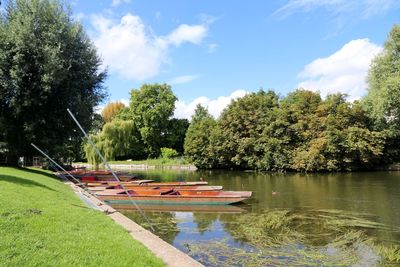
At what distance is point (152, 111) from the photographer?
Result: 6291 cm

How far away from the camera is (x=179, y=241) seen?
→ 1166cm

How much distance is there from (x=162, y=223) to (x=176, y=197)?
398cm

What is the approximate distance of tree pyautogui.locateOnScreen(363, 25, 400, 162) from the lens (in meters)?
36.2

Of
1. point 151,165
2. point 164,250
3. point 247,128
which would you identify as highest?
point 247,128

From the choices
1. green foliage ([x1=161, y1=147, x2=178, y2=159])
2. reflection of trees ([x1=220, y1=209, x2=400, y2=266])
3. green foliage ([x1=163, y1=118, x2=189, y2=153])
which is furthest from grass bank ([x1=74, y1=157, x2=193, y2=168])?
reflection of trees ([x1=220, y1=209, x2=400, y2=266])

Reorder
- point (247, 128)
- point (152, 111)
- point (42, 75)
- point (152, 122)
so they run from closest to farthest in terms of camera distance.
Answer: point (42, 75)
point (247, 128)
point (152, 111)
point (152, 122)

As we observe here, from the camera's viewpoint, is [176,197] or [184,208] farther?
[176,197]

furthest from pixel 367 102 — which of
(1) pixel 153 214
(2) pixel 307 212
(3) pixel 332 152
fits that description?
(1) pixel 153 214

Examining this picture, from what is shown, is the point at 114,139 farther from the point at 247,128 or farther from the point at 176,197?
the point at 176,197

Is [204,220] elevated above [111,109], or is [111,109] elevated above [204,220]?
[111,109]

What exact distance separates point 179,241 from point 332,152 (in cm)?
2942

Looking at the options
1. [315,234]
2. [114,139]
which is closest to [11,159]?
[315,234]

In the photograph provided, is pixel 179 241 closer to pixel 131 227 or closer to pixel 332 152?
pixel 131 227

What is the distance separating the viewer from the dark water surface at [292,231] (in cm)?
948
